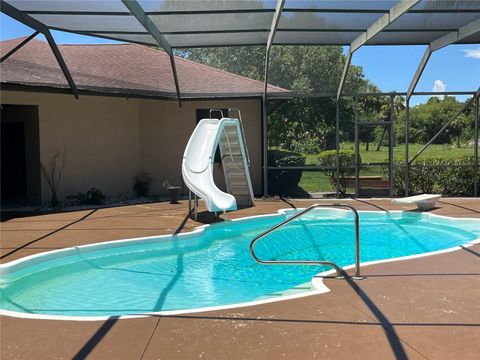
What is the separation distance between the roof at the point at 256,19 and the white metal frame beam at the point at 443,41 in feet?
0.36

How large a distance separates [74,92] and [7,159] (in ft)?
17.0

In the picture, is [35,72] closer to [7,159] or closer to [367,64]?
[7,159]

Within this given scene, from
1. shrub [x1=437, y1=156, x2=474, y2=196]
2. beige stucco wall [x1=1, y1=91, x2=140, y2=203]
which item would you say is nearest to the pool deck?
beige stucco wall [x1=1, y1=91, x2=140, y2=203]

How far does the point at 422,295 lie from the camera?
5004 millimetres

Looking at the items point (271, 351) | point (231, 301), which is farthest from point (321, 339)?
point (231, 301)

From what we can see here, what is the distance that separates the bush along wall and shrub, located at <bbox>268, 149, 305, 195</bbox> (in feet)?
10.9

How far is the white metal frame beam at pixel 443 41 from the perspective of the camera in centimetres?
1153

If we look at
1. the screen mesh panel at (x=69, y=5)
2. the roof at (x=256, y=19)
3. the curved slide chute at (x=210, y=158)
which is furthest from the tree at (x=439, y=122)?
the screen mesh panel at (x=69, y=5)

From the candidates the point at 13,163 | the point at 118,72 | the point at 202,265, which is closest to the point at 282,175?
the point at 118,72

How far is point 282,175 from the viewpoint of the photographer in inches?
609

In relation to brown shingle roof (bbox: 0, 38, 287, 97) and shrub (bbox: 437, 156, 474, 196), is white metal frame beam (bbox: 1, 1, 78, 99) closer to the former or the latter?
brown shingle roof (bbox: 0, 38, 287, 97)

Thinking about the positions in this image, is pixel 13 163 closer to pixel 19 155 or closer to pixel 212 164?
pixel 19 155

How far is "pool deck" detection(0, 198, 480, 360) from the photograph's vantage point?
363cm

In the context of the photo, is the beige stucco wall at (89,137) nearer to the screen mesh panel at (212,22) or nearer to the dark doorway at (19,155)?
the dark doorway at (19,155)
